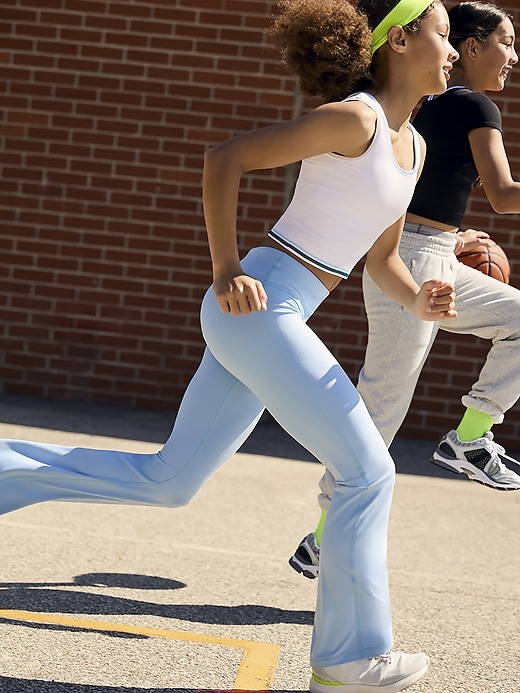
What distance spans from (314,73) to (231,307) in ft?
2.55

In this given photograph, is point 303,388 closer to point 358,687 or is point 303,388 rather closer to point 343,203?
point 343,203

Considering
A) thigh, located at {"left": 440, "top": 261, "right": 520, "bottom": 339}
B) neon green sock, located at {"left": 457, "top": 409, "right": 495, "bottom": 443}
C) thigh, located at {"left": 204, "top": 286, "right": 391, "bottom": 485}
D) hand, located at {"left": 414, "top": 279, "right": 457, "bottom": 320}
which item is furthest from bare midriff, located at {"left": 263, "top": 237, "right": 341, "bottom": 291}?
neon green sock, located at {"left": 457, "top": 409, "right": 495, "bottom": 443}

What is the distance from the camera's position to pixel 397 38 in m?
3.48

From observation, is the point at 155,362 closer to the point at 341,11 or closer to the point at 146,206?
the point at 146,206

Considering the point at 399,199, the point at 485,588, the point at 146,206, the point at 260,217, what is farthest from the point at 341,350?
the point at 399,199

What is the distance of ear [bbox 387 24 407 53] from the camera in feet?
11.4

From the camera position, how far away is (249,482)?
6.65 meters

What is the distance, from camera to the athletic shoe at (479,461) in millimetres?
4441

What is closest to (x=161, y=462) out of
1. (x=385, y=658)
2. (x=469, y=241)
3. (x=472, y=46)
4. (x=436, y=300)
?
(x=385, y=658)

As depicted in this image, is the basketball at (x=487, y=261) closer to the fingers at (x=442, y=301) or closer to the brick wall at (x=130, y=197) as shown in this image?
the fingers at (x=442, y=301)

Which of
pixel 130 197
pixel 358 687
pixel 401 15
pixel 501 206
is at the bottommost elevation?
pixel 358 687

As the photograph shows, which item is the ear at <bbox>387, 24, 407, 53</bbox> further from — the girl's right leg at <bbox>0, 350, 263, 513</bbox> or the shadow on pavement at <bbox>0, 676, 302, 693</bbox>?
the shadow on pavement at <bbox>0, 676, 302, 693</bbox>

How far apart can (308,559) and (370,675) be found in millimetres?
1287

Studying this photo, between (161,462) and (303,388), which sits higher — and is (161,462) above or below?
below
